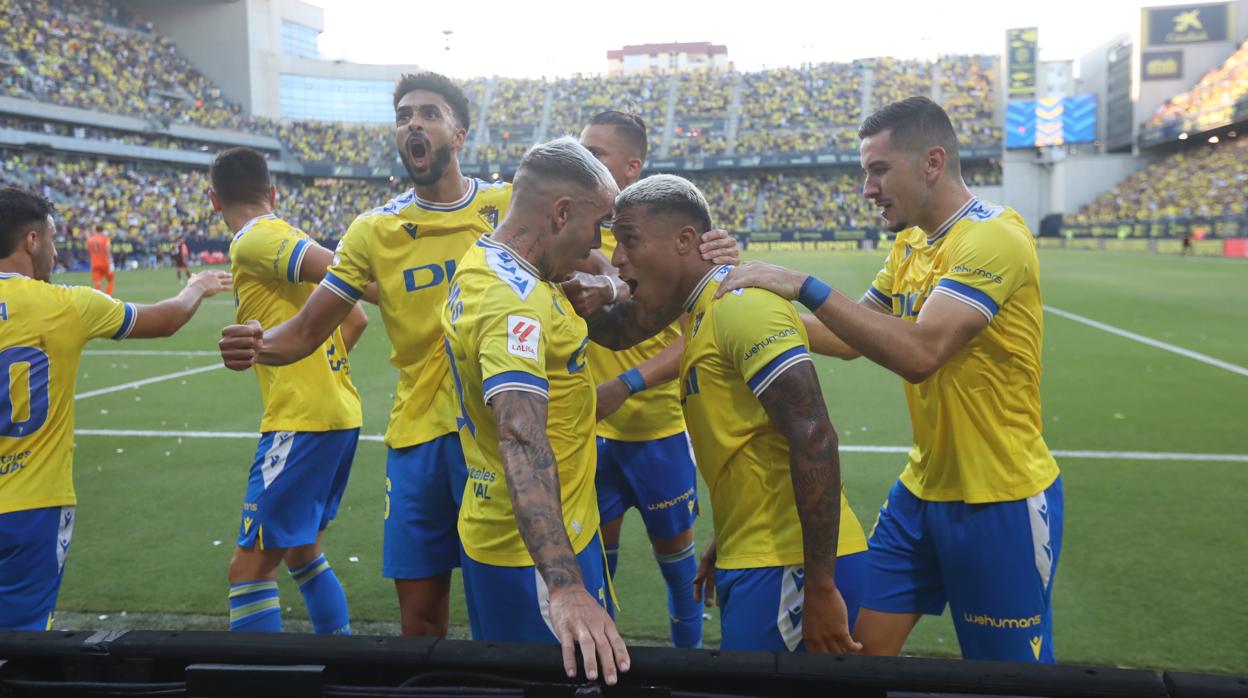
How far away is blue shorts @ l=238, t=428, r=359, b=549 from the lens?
424 cm

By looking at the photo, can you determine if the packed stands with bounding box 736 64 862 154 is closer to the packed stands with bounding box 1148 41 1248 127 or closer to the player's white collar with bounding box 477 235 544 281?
the packed stands with bounding box 1148 41 1248 127

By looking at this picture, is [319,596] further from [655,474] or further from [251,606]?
[655,474]

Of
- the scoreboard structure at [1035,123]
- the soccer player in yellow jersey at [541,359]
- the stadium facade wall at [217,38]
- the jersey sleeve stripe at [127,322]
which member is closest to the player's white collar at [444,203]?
the soccer player in yellow jersey at [541,359]

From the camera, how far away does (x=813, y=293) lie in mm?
2785

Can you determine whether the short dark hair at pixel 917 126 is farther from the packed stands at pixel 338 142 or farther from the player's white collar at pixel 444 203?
the packed stands at pixel 338 142

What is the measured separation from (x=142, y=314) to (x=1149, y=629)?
5431 mm

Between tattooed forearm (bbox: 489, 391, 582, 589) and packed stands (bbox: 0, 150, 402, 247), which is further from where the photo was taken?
packed stands (bbox: 0, 150, 402, 247)

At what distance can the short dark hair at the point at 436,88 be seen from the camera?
13.4 feet

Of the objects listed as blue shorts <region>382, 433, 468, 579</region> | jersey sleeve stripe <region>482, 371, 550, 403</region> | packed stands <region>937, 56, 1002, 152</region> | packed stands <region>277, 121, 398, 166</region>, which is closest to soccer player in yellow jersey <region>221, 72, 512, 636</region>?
blue shorts <region>382, 433, 468, 579</region>

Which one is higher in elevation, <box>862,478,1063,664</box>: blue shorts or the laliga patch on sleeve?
the laliga patch on sleeve

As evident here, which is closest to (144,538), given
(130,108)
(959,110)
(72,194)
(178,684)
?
(178,684)

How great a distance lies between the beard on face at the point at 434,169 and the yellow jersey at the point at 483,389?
126 centimetres

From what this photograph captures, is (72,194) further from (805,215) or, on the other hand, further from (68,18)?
(805,215)

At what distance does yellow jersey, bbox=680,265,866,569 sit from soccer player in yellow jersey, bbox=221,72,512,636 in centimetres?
126
